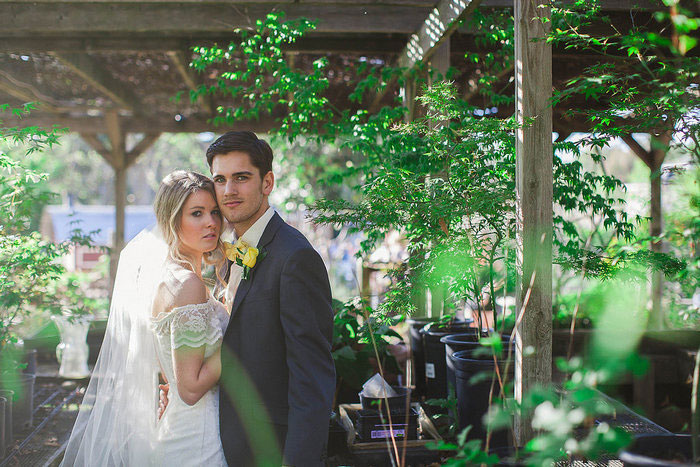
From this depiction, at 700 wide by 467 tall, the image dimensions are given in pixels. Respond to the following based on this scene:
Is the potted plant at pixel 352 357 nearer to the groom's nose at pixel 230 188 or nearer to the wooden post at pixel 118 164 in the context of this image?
the groom's nose at pixel 230 188

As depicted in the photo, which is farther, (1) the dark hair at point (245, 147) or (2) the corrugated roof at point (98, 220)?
(2) the corrugated roof at point (98, 220)

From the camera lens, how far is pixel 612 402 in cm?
391

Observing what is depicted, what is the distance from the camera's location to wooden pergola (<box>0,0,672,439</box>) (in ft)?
8.71

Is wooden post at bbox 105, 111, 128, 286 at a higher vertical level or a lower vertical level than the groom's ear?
higher

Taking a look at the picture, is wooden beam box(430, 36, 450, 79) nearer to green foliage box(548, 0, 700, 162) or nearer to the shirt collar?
green foliage box(548, 0, 700, 162)

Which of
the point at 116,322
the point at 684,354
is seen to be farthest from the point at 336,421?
the point at 684,354

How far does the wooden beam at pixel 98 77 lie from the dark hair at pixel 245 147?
416 centimetres

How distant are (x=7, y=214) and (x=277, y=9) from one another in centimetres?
240

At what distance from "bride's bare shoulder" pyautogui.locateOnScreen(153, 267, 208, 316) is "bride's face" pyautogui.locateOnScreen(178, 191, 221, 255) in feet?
0.49

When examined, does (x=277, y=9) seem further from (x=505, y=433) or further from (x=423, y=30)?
(x=505, y=433)

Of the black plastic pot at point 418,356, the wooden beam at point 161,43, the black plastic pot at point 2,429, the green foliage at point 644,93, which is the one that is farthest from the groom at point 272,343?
the wooden beam at point 161,43

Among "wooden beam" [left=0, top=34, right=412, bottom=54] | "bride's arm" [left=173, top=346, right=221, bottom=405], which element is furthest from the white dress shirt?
"wooden beam" [left=0, top=34, right=412, bottom=54]

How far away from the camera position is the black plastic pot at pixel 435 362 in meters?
4.34

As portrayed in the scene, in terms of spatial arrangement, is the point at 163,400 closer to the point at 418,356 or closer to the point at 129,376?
the point at 129,376
